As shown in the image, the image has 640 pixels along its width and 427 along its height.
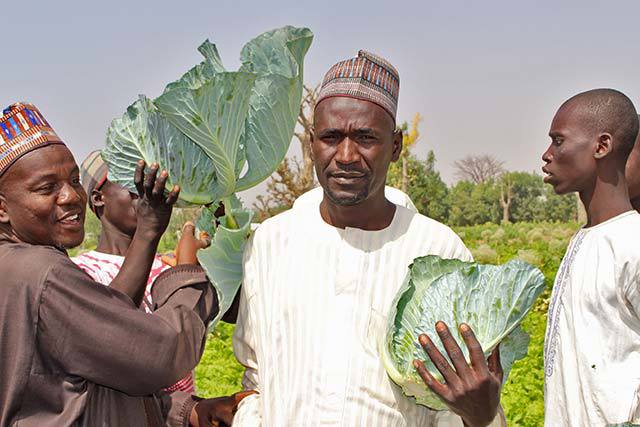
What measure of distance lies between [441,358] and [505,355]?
1.12ft

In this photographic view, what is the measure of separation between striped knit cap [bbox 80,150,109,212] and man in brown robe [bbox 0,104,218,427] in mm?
967

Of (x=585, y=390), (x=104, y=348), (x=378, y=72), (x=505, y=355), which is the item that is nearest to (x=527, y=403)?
(x=585, y=390)

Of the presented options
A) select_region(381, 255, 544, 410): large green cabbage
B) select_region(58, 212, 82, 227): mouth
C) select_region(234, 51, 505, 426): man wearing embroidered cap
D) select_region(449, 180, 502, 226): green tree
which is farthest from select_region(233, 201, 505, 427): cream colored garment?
select_region(449, 180, 502, 226): green tree

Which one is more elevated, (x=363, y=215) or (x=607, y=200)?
(x=607, y=200)

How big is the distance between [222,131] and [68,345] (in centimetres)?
75

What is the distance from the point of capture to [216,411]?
2398mm

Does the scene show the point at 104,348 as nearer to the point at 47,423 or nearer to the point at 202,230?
the point at 47,423

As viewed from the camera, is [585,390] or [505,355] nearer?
[505,355]

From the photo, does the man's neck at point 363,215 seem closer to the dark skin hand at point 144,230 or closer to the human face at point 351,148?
the human face at point 351,148

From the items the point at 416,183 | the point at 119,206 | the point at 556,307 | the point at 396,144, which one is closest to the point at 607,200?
the point at 556,307

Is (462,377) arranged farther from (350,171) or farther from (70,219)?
(70,219)

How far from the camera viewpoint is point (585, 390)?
264 centimetres

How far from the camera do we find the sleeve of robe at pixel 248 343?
228 centimetres

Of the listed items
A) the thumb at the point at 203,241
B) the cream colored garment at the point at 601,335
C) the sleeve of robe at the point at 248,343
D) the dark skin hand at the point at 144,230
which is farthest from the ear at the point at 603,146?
the dark skin hand at the point at 144,230
